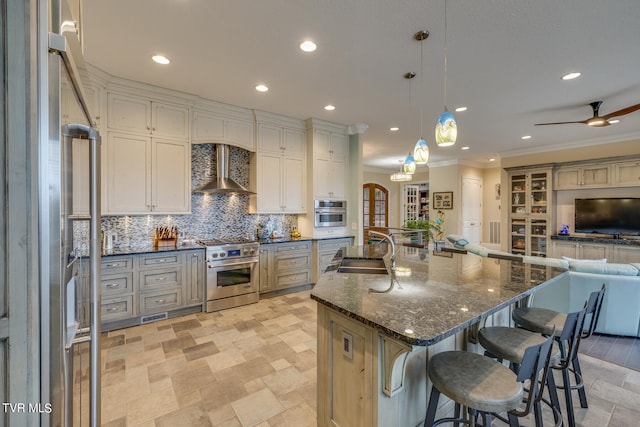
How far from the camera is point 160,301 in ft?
11.2

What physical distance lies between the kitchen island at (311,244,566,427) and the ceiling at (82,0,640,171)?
1.95 metres

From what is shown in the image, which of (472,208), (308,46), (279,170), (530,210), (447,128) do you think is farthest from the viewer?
(472,208)

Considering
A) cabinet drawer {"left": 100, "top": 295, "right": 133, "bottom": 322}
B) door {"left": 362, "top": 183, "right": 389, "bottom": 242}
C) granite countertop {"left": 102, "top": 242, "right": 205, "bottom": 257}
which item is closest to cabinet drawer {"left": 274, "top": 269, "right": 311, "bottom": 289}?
granite countertop {"left": 102, "top": 242, "right": 205, "bottom": 257}

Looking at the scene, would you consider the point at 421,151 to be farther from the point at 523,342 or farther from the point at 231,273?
the point at 231,273

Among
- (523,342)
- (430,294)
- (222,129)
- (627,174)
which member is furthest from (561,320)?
(627,174)

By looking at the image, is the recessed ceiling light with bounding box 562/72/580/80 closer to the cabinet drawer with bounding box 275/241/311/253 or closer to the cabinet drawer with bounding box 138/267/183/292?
the cabinet drawer with bounding box 275/241/311/253

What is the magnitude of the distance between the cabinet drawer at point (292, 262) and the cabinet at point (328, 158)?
3.37ft

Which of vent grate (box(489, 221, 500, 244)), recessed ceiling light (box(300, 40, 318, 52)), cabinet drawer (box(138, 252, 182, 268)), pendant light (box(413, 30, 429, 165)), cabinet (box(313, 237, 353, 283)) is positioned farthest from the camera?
vent grate (box(489, 221, 500, 244))

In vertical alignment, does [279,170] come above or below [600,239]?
above

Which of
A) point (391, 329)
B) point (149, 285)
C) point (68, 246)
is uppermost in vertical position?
point (68, 246)

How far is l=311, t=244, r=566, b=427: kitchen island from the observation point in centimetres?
122

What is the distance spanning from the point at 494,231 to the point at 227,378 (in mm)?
9324

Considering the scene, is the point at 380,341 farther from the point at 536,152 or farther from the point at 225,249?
the point at 536,152

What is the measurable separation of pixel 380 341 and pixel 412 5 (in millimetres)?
2249
